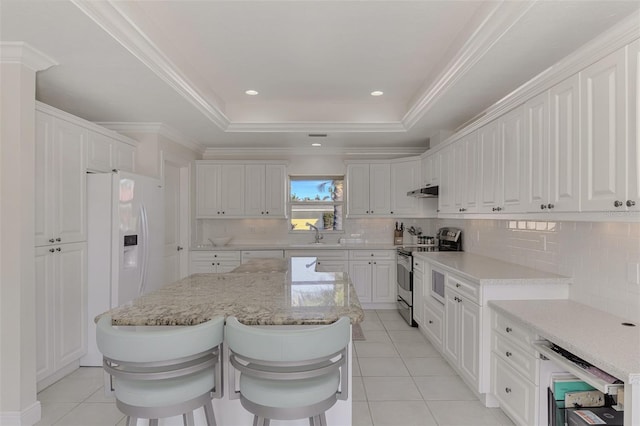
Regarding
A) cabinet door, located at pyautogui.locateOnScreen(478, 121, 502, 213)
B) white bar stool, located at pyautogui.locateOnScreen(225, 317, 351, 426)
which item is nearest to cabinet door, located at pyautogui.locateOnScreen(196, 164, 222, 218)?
cabinet door, located at pyautogui.locateOnScreen(478, 121, 502, 213)

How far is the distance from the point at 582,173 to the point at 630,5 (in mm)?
892

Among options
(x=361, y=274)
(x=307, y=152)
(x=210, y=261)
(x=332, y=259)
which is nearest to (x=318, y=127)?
(x=307, y=152)

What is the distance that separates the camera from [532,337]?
Answer: 2.03 meters

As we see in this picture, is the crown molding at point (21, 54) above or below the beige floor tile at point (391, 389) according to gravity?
above

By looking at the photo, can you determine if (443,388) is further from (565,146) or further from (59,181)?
(59,181)

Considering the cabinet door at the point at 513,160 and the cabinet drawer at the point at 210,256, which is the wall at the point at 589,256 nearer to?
the cabinet door at the point at 513,160

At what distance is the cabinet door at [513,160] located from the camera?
2.67 m

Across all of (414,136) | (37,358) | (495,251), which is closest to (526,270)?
(495,251)

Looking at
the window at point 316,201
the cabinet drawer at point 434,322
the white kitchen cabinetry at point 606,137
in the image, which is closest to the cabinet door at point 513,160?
the white kitchen cabinetry at point 606,137

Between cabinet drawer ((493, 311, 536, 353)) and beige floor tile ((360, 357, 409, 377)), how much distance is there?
3.57 feet

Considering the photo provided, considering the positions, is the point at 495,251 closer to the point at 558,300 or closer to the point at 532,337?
the point at 558,300

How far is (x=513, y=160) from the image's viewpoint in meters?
2.79

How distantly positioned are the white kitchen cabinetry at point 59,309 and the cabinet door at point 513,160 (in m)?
3.78

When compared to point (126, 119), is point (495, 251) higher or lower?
lower
